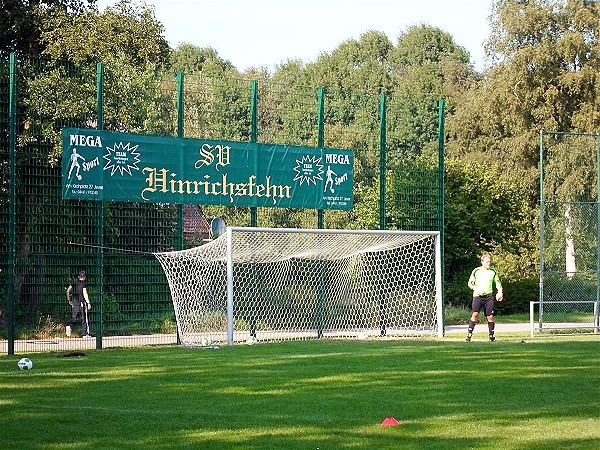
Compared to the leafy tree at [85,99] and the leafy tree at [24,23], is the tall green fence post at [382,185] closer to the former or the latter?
the leafy tree at [85,99]

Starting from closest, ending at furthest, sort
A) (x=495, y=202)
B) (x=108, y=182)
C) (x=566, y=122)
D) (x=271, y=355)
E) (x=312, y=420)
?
(x=312, y=420) → (x=271, y=355) → (x=108, y=182) → (x=495, y=202) → (x=566, y=122)

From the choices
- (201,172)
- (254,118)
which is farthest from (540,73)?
(201,172)

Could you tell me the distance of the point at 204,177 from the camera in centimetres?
2298

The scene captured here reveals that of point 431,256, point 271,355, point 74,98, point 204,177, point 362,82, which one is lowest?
point 271,355

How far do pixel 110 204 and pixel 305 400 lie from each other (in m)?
11.0

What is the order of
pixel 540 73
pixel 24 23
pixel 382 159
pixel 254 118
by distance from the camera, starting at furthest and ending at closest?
1. pixel 540 73
2. pixel 24 23
3. pixel 382 159
4. pixel 254 118

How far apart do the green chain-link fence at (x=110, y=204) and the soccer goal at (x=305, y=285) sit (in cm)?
93

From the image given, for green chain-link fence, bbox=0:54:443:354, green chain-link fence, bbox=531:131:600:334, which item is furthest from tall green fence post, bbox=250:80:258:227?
green chain-link fence, bbox=531:131:600:334

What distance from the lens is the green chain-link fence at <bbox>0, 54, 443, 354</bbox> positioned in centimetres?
2073

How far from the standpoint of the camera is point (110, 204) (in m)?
22.2

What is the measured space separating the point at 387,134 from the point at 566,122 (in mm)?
23251

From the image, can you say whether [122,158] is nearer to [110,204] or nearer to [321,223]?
[110,204]

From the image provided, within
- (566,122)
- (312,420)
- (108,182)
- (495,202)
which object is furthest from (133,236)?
(566,122)

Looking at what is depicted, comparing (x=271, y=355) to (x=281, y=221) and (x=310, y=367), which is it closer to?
(x=310, y=367)
